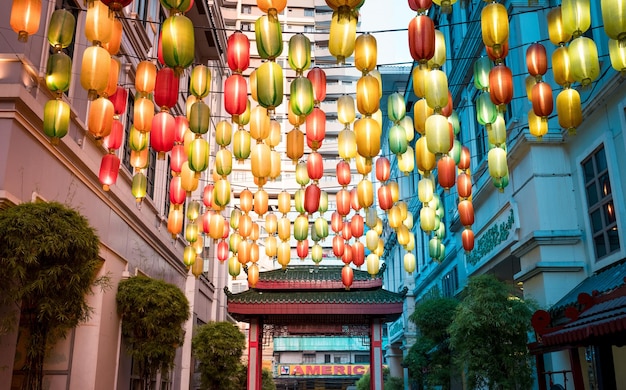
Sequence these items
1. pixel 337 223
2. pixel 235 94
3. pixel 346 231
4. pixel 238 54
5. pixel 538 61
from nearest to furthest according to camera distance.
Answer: pixel 538 61
pixel 235 94
pixel 238 54
pixel 346 231
pixel 337 223

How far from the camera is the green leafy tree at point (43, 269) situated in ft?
21.2

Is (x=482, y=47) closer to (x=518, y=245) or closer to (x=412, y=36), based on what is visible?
(x=518, y=245)

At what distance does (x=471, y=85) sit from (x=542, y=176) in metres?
5.54

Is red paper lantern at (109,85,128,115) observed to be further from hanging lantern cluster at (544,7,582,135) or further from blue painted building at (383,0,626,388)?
hanging lantern cluster at (544,7,582,135)

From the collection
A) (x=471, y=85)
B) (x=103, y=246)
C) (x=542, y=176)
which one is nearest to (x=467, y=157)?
(x=542, y=176)

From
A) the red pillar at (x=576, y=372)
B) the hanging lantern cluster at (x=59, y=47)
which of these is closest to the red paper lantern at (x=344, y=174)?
the hanging lantern cluster at (x=59, y=47)

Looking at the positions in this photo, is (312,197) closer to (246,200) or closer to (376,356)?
(246,200)

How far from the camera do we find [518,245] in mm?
12148

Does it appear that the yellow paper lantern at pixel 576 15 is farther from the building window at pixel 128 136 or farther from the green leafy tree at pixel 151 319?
the building window at pixel 128 136

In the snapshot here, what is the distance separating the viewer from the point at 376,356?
1898cm

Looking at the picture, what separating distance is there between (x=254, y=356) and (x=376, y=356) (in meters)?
4.00

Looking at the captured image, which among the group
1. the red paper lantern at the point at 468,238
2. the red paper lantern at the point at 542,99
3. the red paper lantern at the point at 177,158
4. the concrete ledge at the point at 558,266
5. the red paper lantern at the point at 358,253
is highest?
the red paper lantern at the point at 177,158

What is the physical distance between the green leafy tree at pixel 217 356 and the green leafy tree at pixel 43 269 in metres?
10.1

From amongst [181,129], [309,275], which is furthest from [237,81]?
[309,275]
